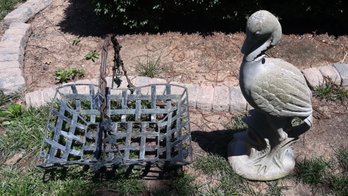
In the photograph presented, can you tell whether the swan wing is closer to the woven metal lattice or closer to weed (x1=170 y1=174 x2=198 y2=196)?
the woven metal lattice

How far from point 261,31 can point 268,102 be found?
0.45m

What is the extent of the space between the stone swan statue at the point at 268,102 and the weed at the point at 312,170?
0.41 ft

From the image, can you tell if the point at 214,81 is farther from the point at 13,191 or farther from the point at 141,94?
the point at 13,191

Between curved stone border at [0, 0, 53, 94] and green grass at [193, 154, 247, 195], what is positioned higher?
curved stone border at [0, 0, 53, 94]

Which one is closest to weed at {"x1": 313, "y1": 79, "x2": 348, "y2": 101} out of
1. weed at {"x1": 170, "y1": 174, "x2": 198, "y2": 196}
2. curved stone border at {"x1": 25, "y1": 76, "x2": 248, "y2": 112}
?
curved stone border at {"x1": 25, "y1": 76, "x2": 248, "y2": 112}

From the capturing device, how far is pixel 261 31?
2135 millimetres

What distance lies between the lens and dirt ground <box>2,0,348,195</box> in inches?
139

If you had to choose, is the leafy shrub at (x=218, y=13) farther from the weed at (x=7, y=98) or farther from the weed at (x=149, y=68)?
the weed at (x=7, y=98)

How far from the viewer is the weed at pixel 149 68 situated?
3943 mm

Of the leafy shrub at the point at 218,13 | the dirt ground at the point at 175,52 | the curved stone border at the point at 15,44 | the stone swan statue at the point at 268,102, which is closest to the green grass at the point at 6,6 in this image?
the curved stone border at the point at 15,44

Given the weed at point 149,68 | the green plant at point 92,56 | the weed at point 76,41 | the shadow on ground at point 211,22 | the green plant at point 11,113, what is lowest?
the green plant at point 11,113

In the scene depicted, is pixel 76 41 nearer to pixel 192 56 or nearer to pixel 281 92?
pixel 192 56

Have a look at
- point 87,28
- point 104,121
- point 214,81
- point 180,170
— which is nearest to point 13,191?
point 104,121

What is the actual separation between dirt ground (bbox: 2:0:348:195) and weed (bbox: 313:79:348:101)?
0.18ft
